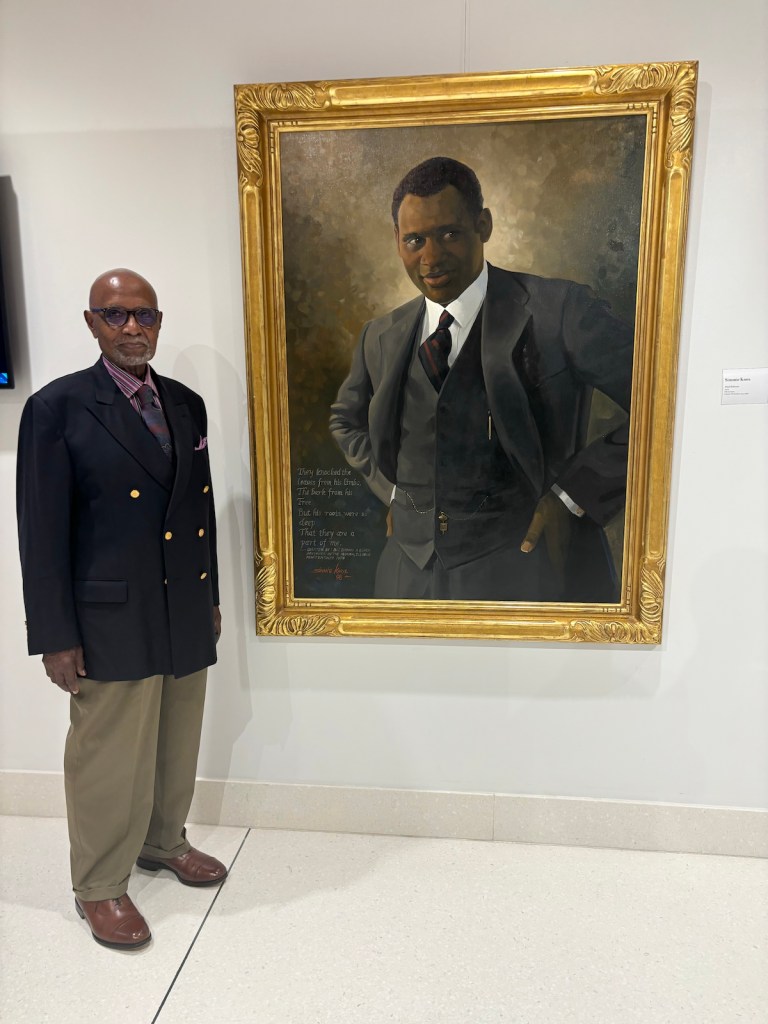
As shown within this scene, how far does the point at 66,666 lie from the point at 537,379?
1.58 meters

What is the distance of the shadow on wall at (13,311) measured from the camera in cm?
214

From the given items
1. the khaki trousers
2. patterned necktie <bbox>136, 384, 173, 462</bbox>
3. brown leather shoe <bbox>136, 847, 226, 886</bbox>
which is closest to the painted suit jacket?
patterned necktie <bbox>136, 384, 173, 462</bbox>

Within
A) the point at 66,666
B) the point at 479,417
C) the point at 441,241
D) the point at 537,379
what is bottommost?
the point at 66,666

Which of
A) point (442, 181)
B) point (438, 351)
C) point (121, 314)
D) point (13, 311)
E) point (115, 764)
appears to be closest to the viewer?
point (121, 314)

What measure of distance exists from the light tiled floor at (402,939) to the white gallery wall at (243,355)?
0.79ft

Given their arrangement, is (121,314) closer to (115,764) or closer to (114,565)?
(114,565)

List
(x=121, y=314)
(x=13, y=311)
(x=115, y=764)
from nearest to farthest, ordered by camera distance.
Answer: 1. (x=121, y=314)
2. (x=115, y=764)
3. (x=13, y=311)

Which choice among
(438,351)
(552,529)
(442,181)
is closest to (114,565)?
(438,351)

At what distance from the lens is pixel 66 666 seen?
5.70ft

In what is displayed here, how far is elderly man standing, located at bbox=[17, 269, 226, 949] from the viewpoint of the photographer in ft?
5.61

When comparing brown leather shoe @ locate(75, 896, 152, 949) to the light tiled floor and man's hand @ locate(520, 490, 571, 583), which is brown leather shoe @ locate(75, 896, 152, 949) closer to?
the light tiled floor

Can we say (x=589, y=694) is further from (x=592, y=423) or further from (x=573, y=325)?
(x=573, y=325)

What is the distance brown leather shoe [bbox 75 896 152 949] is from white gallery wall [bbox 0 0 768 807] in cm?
56

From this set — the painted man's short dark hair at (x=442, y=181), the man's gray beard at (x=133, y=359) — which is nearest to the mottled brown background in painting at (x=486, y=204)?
the painted man's short dark hair at (x=442, y=181)
